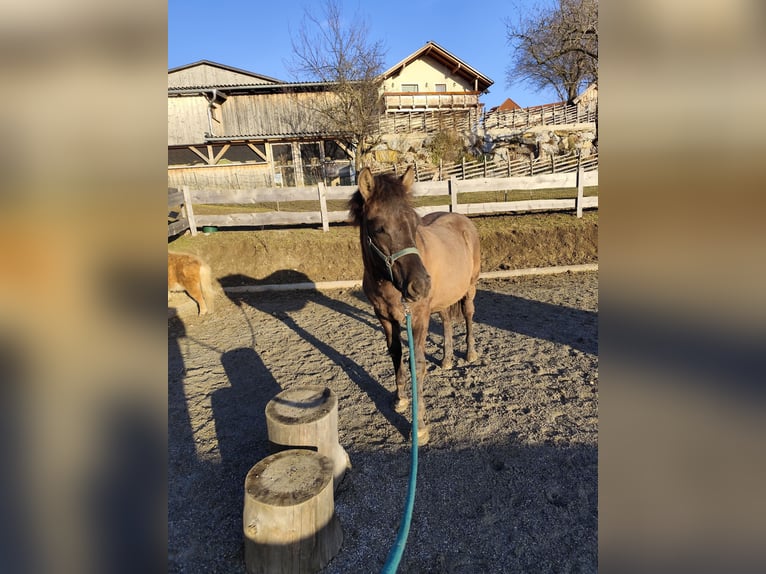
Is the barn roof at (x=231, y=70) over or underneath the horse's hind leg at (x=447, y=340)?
over

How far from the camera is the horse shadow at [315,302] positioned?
12.8 feet

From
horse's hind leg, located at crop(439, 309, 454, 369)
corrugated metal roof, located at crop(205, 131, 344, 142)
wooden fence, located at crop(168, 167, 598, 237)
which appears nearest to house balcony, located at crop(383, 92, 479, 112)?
corrugated metal roof, located at crop(205, 131, 344, 142)

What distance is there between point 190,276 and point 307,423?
479cm

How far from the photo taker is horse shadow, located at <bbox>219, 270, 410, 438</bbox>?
390 cm

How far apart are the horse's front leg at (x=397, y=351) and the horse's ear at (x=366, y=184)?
46.4 inches

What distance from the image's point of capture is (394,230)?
2689 millimetres

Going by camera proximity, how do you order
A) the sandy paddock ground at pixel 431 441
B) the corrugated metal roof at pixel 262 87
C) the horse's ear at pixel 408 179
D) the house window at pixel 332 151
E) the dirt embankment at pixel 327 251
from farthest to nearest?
the house window at pixel 332 151, the corrugated metal roof at pixel 262 87, the dirt embankment at pixel 327 251, the horse's ear at pixel 408 179, the sandy paddock ground at pixel 431 441

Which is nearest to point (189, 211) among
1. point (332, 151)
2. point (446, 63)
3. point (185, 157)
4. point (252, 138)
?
point (252, 138)

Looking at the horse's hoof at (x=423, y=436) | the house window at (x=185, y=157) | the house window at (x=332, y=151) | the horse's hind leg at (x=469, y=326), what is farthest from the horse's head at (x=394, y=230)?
→ the house window at (x=185, y=157)

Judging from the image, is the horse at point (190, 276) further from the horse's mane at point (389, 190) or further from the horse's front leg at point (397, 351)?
the horse's mane at point (389, 190)

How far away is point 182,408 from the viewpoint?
3.95m

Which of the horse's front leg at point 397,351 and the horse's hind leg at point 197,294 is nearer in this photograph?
the horse's front leg at point 397,351

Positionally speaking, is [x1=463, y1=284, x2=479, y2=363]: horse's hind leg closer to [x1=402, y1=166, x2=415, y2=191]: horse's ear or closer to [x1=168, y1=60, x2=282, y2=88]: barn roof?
[x1=402, y1=166, x2=415, y2=191]: horse's ear

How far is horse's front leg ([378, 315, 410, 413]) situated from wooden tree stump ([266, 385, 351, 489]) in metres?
0.93
